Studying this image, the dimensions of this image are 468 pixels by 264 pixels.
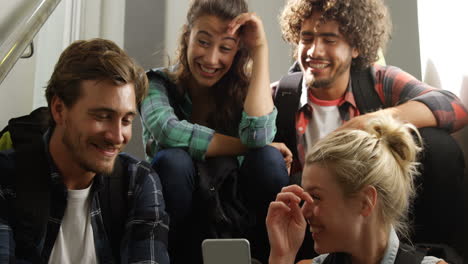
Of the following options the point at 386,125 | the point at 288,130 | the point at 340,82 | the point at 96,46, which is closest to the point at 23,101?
the point at 96,46

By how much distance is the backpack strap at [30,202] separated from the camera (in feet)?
4.36

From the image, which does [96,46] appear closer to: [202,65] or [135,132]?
[202,65]

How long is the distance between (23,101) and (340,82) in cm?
112

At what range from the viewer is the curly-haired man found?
1.79m

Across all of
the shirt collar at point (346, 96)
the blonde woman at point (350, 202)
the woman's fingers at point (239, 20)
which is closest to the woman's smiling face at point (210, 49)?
the woman's fingers at point (239, 20)

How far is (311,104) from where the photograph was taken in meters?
2.01

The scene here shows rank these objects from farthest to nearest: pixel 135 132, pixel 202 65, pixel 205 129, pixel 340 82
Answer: pixel 135 132 < pixel 340 82 < pixel 202 65 < pixel 205 129

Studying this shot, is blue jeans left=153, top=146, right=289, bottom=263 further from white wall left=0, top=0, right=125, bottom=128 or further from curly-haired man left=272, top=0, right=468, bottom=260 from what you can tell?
white wall left=0, top=0, right=125, bottom=128

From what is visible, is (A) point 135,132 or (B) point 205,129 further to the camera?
(A) point 135,132

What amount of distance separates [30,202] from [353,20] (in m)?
1.25

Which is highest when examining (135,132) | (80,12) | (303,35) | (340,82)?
(80,12)

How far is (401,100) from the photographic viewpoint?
1880 mm

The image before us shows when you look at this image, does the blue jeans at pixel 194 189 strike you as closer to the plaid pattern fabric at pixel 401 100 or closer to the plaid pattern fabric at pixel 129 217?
the plaid pattern fabric at pixel 129 217

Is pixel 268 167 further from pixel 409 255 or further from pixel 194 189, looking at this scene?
pixel 409 255
